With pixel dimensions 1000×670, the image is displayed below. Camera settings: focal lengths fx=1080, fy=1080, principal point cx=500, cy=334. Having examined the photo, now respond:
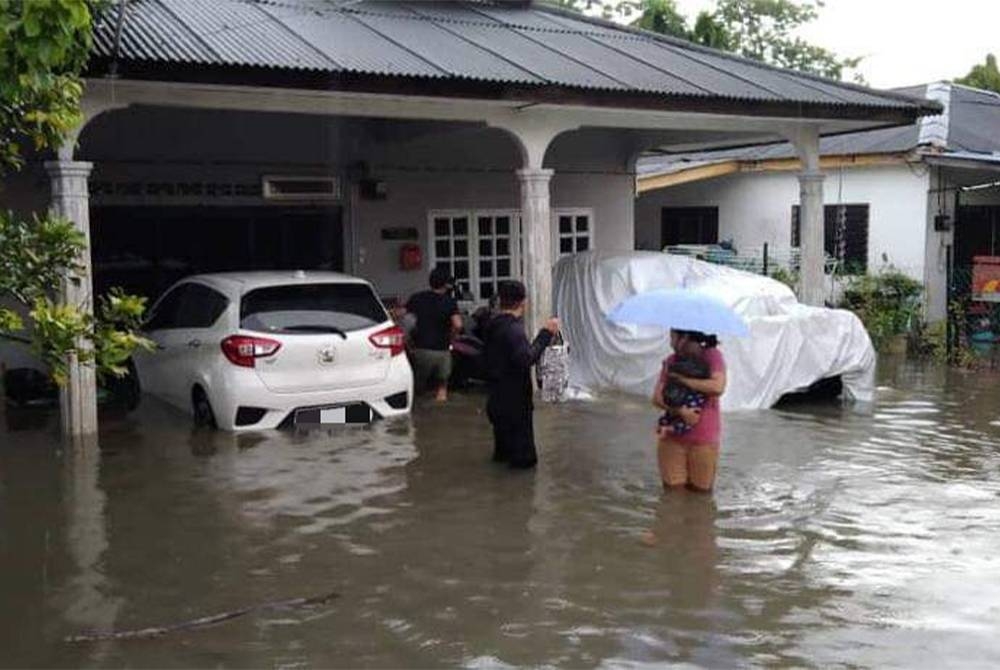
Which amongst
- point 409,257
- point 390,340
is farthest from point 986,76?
point 390,340

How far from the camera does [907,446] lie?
30.1ft

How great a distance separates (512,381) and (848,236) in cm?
1177

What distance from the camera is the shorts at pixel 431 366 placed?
37.0 ft

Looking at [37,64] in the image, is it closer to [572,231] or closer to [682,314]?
[682,314]

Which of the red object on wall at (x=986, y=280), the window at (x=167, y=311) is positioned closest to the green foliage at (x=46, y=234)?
the window at (x=167, y=311)

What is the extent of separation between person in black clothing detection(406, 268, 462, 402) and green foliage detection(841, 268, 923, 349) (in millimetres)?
7439

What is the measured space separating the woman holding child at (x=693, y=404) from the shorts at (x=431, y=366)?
4.23 meters

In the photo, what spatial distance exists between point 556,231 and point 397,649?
11.6 meters

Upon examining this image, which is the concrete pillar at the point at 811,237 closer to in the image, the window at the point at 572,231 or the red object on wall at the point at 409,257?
the window at the point at 572,231

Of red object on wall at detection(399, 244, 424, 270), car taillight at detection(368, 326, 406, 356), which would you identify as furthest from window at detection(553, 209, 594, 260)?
car taillight at detection(368, 326, 406, 356)

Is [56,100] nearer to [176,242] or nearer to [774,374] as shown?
[774,374]

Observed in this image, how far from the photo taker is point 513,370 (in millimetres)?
7844

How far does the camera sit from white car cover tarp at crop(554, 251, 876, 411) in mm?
10797

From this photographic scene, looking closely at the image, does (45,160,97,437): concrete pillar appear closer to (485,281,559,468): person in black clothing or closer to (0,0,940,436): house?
(0,0,940,436): house
